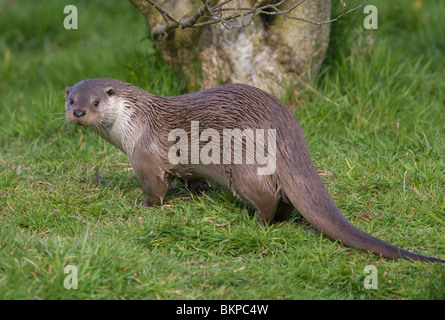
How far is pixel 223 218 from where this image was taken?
292cm

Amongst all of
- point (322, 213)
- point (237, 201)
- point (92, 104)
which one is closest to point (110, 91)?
point (92, 104)

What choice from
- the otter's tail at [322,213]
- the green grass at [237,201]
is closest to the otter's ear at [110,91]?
the green grass at [237,201]

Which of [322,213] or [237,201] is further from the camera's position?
[237,201]

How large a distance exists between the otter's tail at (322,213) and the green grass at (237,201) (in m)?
0.06

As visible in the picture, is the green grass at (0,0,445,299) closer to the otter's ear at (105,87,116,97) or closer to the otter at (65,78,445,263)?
the otter at (65,78,445,263)

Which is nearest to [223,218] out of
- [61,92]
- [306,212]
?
[306,212]

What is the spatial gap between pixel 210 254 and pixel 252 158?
48cm

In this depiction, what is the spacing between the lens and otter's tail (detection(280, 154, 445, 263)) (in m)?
2.51

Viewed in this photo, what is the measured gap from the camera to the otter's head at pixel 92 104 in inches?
117

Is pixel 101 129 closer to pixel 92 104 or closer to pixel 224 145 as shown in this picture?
pixel 92 104

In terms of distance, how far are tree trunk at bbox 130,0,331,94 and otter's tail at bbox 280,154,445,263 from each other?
4.51ft

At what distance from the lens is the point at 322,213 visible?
2619 millimetres

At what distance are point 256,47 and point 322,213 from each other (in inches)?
66.4
